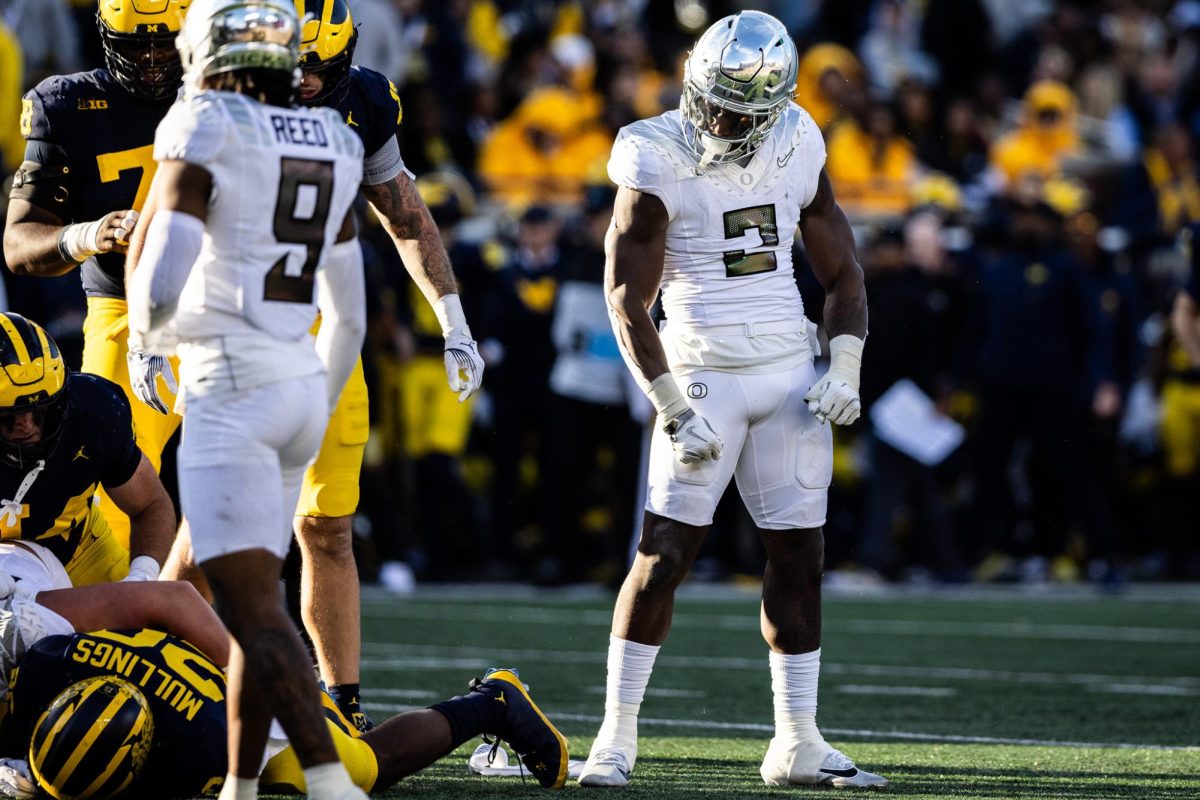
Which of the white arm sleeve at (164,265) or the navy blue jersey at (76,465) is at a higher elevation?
the white arm sleeve at (164,265)

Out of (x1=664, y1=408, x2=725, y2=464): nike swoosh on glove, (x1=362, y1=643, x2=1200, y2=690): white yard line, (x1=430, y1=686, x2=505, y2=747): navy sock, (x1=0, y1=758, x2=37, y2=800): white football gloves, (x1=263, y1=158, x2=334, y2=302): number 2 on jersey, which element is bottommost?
(x1=362, y1=643, x2=1200, y2=690): white yard line

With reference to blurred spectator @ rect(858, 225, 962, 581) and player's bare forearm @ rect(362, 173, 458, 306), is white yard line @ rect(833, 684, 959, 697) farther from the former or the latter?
blurred spectator @ rect(858, 225, 962, 581)

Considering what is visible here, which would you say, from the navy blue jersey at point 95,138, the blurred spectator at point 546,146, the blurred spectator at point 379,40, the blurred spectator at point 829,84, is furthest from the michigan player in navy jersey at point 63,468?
the blurred spectator at point 829,84

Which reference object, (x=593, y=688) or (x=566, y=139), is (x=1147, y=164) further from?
(x=593, y=688)

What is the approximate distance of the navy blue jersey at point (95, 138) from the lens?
5312 millimetres

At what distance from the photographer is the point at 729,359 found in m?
4.99

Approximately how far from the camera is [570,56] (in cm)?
1429

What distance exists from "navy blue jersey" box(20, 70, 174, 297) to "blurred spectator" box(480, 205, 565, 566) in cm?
560

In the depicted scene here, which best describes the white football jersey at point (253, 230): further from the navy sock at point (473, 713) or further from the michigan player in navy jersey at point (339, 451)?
the michigan player in navy jersey at point (339, 451)

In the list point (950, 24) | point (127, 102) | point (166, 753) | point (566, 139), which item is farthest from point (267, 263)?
point (950, 24)

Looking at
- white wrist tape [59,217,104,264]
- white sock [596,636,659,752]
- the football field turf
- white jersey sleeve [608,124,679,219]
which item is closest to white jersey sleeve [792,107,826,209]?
white jersey sleeve [608,124,679,219]

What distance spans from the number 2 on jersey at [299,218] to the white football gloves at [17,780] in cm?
139

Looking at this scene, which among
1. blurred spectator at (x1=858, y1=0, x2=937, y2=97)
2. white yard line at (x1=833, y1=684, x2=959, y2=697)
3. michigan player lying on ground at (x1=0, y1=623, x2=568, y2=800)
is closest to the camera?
michigan player lying on ground at (x1=0, y1=623, x2=568, y2=800)

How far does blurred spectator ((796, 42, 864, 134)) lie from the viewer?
13664 millimetres
